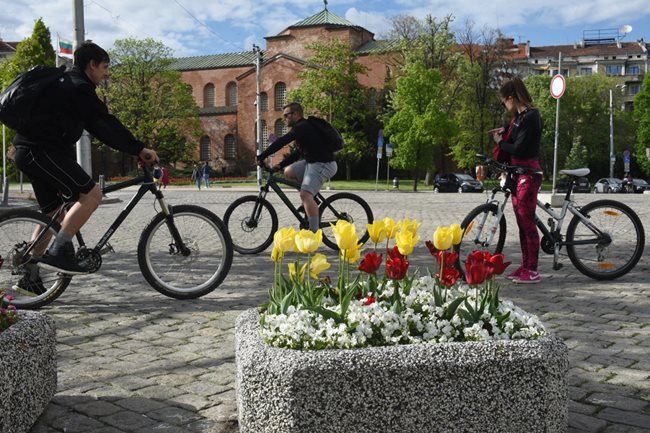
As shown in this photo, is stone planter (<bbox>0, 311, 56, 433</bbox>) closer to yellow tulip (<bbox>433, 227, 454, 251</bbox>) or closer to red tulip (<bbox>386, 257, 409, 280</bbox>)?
red tulip (<bbox>386, 257, 409, 280</bbox>)

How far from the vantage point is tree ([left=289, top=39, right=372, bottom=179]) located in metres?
63.6

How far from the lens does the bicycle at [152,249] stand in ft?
18.8

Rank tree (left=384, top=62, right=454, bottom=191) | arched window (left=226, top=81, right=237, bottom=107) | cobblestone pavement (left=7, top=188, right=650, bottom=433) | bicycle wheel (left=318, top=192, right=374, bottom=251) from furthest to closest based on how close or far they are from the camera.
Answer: arched window (left=226, top=81, right=237, bottom=107) < tree (left=384, top=62, right=454, bottom=191) < bicycle wheel (left=318, top=192, right=374, bottom=251) < cobblestone pavement (left=7, top=188, right=650, bottom=433)

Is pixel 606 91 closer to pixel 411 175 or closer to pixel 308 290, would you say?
pixel 411 175

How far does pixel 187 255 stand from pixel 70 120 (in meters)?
1.53

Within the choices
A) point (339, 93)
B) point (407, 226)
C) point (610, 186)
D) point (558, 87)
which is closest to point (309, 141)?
point (407, 226)

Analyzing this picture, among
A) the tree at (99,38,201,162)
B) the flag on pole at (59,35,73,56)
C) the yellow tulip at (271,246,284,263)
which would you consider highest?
the tree at (99,38,201,162)

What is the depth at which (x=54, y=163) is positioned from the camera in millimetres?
5395

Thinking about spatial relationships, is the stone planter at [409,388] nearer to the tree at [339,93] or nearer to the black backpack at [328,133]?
the black backpack at [328,133]

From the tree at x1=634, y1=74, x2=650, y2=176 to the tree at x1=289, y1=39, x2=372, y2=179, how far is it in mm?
28547

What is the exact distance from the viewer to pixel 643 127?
73.5 m

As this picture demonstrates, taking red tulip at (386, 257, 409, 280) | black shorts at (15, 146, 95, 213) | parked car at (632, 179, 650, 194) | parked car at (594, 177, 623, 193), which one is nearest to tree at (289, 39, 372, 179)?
parked car at (594, 177, 623, 193)

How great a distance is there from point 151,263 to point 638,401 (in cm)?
410

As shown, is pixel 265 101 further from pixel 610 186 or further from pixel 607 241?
pixel 607 241
